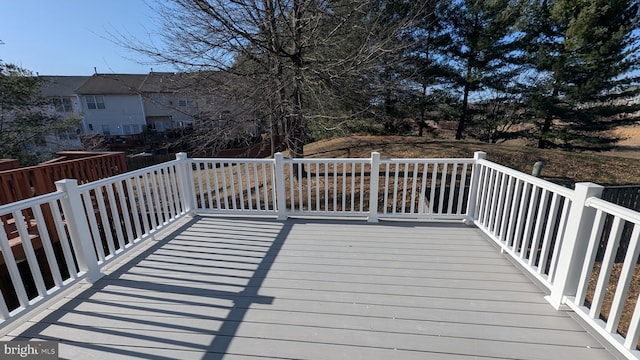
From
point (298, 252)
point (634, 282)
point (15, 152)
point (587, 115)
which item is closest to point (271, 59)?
point (298, 252)

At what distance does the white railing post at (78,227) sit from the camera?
2.17 m

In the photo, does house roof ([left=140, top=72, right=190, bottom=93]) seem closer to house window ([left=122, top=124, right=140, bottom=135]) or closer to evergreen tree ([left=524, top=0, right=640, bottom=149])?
evergreen tree ([left=524, top=0, right=640, bottom=149])

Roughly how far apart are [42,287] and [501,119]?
14948mm

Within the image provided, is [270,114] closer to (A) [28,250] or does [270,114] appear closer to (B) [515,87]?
(A) [28,250]

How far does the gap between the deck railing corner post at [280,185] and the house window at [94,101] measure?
2343 centimetres

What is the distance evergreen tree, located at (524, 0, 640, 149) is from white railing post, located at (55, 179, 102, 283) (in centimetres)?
1363

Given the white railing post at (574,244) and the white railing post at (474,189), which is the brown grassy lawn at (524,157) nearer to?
the white railing post at (474,189)

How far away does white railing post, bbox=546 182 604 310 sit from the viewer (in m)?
1.75

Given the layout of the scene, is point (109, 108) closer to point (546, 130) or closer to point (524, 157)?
point (524, 157)

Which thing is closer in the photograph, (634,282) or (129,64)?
(634,282)

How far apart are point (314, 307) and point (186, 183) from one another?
98.8 inches

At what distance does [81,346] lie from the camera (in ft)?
5.57

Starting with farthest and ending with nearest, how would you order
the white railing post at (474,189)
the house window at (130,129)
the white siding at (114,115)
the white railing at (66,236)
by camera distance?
1. the house window at (130,129)
2. the white siding at (114,115)
3. the white railing post at (474,189)
4. the white railing at (66,236)

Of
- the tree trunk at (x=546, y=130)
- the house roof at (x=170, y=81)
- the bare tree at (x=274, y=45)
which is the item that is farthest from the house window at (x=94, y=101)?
the tree trunk at (x=546, y=130)
